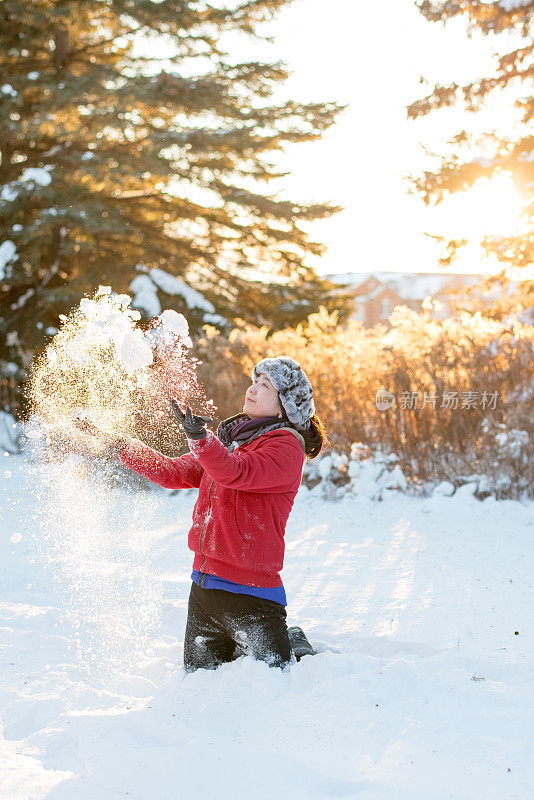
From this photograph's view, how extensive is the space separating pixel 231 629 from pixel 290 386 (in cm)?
107

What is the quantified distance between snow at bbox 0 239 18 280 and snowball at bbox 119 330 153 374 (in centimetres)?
977

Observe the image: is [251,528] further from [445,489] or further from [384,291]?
[384,291]

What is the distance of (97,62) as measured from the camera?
1437 cm

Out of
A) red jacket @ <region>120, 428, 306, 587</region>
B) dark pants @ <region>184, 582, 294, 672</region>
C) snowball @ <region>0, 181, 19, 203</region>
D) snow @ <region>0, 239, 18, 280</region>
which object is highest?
red jacket @ <region>120, 428, 306, 587</region>

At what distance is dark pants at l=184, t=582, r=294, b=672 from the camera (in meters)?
3.08

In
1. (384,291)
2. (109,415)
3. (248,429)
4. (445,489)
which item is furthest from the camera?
(384,291)

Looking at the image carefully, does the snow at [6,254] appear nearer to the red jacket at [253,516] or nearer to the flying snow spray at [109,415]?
the flying snow spray at [109,415]

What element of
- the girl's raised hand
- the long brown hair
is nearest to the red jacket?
the long brown hair

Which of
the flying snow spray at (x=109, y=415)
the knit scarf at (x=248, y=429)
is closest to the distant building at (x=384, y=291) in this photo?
the flying snow spray at (x=109, y=415)

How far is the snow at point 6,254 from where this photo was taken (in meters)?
12.0

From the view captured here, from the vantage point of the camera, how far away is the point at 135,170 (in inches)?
471

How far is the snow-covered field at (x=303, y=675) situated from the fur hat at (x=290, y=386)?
1077mm

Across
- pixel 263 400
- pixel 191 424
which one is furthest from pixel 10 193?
pixel 191 424

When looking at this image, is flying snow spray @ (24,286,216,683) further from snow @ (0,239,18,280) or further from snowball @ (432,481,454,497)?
snow @ (0,239,18,280)
